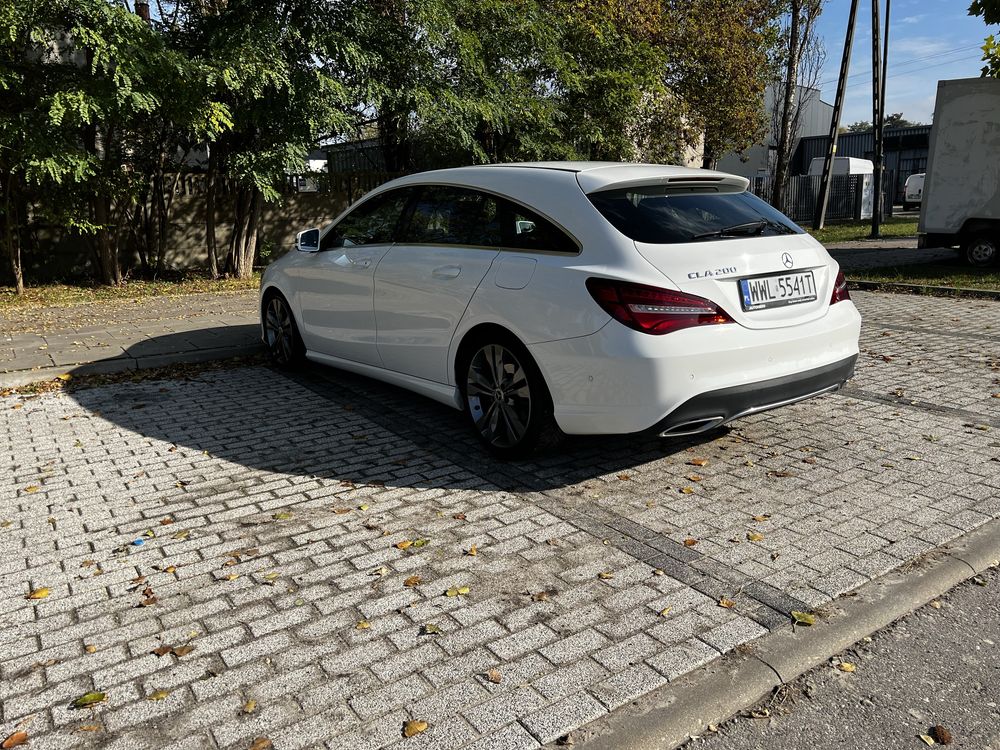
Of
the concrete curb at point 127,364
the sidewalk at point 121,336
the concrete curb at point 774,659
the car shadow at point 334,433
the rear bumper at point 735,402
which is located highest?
the rear bumper at point 735,402

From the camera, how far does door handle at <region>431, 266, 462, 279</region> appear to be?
17.5 ft

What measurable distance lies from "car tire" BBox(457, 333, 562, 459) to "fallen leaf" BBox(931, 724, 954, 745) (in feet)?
8.52

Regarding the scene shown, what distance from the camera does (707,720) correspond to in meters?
2.73

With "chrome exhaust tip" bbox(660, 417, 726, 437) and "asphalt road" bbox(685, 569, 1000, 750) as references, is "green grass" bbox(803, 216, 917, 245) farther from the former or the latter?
"asphalt road" bbox(685, 569, 1000, 750)

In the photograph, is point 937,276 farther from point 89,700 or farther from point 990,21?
point 89,700

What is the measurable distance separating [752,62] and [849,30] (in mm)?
2844

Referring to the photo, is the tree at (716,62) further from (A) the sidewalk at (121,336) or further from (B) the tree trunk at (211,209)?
(A) the sidewalk at (121,336)

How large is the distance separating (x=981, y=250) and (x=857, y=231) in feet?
37.4

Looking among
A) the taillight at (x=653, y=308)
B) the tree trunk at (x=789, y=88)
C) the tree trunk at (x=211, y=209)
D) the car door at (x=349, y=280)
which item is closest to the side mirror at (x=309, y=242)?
the car door at (x=349, y=280)

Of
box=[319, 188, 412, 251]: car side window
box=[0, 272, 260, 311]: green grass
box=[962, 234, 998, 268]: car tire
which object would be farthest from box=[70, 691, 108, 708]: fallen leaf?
box=[962, 234, 998, 268]: car tire

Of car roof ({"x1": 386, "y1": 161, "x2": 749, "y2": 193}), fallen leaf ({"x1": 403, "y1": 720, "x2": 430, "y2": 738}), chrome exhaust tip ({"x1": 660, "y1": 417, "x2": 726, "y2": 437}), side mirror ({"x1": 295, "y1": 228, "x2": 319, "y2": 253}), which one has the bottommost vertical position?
fallen leaf ({"x1": 403, "y1": 720, "x2": 430, "y2": 738})

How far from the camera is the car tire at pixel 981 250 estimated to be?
14.5 metres

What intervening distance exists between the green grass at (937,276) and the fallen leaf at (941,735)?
10907 millimetres

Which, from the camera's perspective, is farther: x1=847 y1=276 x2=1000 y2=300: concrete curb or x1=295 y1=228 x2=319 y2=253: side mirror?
x1=847 y1=276 x2=1000 y2=300: concrete curb
